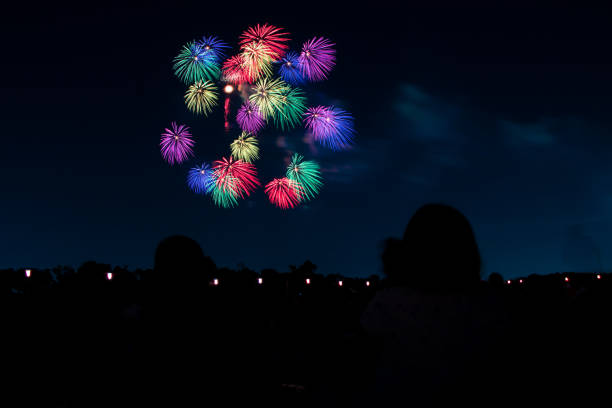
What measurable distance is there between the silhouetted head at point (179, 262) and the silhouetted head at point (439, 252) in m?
1.47

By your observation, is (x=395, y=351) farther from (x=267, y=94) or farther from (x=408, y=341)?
(x=267, y=94)

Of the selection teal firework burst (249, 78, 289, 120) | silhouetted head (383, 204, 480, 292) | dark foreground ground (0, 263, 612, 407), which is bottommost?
dark foreground ground (0, 263, 612, 407)

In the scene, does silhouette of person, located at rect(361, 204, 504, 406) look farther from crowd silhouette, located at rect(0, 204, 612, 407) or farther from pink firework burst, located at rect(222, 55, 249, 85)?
pink firework burst, located at rect(222, 55, 249, 85)

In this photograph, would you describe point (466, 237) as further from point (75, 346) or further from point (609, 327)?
point (75, 346)

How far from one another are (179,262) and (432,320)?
5.86 ft

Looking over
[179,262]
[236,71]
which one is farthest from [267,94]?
[179,262]

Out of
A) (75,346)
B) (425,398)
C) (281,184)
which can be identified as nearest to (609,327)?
(425,398)

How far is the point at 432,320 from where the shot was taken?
2041mm

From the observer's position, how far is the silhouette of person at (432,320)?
194 centimetres

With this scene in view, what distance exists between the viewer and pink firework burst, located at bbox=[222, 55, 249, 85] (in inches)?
509

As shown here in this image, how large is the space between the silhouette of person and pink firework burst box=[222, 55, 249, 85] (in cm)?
1185

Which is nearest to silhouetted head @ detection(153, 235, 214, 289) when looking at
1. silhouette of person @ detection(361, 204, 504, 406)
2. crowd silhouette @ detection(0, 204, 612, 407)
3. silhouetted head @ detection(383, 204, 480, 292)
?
crowd silhouette @ detection(0, 204, 612, 407)

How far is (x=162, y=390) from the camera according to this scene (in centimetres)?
247

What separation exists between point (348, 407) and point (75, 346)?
5.71m
